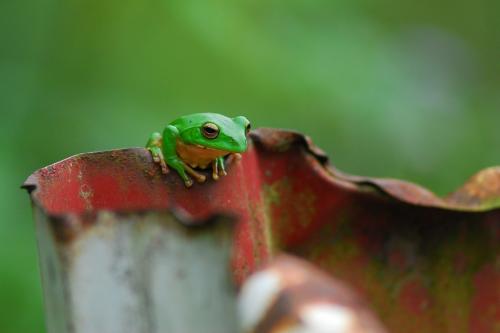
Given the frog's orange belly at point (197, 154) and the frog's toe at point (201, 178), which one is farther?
the frog's orange belly at point (197, 154)

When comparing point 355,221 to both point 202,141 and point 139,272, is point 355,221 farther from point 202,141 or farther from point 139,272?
point 139,272

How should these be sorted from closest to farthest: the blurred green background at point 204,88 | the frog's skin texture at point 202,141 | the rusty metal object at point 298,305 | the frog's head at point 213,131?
the rusty metal object at point 298,305
the frog's skin texture at point 202,141
the frog's head at point 213,131
the blurred green background at point 204,88

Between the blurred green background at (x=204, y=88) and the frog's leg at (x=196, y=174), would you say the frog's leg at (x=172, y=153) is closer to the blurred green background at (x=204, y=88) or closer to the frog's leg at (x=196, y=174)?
the frog's leg at (x=196, y=174)

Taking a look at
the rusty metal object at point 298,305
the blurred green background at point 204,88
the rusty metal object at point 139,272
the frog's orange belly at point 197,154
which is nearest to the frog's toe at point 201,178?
the frog's orange belly at point 197,154

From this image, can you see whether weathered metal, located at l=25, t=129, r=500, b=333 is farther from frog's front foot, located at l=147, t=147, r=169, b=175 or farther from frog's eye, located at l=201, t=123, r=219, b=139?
frog's eye, located at l=201, t=123, r=219, b=139

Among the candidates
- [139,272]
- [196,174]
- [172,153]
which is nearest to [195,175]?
[196,174]

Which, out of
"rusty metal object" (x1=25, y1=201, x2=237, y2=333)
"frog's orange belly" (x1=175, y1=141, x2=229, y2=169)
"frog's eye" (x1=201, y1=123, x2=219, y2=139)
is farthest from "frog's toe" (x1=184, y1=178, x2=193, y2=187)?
"rusty metal object" (x1=25, y1=201, x2=237, y2=333)

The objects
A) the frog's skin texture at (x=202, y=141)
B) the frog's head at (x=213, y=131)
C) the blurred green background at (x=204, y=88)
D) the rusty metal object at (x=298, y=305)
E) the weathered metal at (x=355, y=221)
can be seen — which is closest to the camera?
the rusty metal object at (x=298, y=305)
